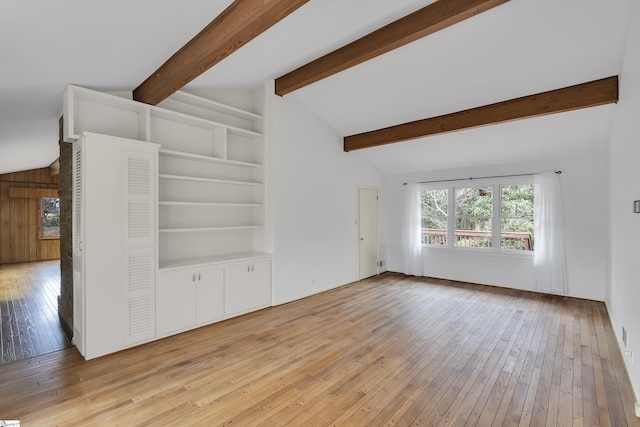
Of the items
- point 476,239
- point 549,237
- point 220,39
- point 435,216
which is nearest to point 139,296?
point 220,39

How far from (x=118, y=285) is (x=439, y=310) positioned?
4172 millimetres

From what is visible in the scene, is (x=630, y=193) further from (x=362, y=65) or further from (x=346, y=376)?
(x=362, y=65)

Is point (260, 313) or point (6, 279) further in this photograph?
point (6, 279)

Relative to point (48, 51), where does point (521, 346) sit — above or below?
below

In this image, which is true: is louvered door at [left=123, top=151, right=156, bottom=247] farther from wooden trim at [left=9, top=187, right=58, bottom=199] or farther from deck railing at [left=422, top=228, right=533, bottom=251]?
wooden trim at [left=9, top=187, right=58, bottom=199]

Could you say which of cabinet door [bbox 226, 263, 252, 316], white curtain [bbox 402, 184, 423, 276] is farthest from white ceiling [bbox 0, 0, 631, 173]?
cabinet door [bbox 226, 263, 252, 316]

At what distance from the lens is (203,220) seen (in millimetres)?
4246

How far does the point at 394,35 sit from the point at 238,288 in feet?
11.8

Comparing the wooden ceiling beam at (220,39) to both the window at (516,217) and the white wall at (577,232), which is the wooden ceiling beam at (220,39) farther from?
the window at (516,217)

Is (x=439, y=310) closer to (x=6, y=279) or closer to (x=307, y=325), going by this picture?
(x=307, y=325)

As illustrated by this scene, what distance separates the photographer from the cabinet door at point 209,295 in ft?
12.2

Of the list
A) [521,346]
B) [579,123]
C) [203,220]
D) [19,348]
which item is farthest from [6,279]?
[579,123]

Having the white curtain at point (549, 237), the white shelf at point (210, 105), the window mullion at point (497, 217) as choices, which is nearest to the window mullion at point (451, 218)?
the window mullion at point (497, 217)

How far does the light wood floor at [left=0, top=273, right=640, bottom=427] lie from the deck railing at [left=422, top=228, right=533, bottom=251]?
1760mm
